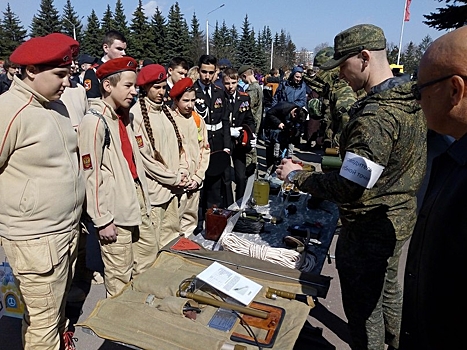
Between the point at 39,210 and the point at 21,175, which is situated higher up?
the point at 21,175

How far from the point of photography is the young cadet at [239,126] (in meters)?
5.26

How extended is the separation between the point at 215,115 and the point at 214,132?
0.21 meters

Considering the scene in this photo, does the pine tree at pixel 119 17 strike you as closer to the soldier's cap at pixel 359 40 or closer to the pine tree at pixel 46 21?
the pine tree at pixel 46 21

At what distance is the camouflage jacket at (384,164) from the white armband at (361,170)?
3cm

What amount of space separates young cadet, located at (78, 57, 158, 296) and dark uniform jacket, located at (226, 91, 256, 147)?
Answer: 2590 mm

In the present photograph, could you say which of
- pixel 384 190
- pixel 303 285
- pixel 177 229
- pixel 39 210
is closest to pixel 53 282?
pixel 39 210

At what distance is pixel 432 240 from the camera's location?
3.74 feet

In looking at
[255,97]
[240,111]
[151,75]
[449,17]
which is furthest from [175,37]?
[151,75]

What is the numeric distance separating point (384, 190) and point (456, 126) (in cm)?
94

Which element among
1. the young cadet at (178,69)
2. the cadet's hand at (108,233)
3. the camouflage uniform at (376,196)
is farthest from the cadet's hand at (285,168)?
the young cadet at (178,69)

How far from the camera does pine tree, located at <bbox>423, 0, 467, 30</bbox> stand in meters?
18.1

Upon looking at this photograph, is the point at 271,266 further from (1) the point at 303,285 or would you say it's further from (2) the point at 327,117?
(2) the point at 327,117

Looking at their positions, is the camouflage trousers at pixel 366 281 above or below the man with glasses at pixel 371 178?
below

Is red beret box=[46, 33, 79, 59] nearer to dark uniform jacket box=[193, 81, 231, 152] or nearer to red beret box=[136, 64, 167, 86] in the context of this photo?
red beret box=[136, 64, 167, 86]
